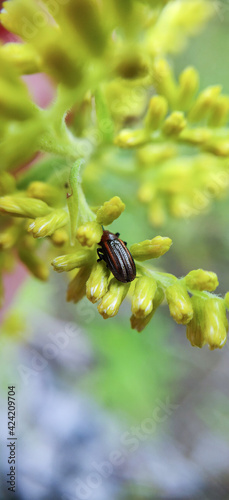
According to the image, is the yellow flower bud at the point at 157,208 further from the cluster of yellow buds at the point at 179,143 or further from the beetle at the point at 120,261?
the beetle at the point at 120,261

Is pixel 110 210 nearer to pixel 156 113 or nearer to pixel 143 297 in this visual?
pixel 143 297

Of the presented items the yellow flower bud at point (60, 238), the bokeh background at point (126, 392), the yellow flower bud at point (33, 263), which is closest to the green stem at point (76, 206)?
the yellow flower bud at point (60, 238)

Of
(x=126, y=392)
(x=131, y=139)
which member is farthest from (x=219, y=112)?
(x=126, y=392)

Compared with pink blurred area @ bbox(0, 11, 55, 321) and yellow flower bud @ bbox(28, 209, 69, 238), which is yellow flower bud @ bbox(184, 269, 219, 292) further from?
pink blurred area @ bbox(0, 11, 55, 321)

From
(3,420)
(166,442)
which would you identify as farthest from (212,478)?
(3,420)

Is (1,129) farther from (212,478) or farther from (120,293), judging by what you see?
(212,478)

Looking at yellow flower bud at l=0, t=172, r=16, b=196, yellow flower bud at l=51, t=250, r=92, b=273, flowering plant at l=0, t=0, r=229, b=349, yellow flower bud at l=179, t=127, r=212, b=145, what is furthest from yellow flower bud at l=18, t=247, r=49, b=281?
yellow flower bud at l=179, t=127, r=212, b=145
